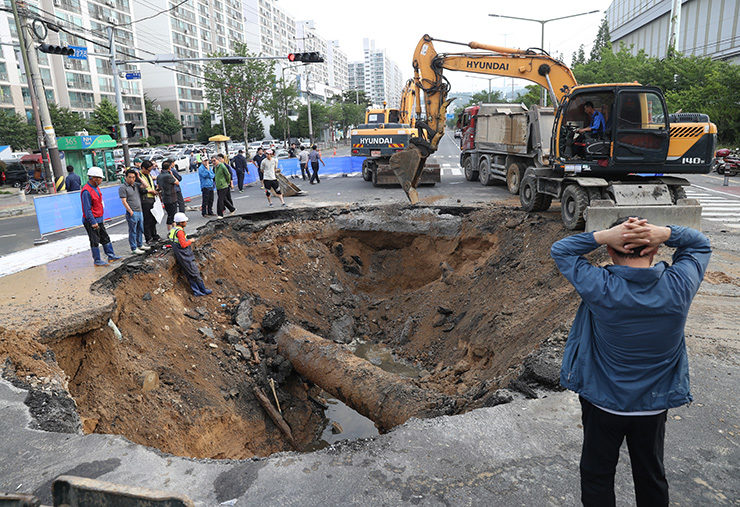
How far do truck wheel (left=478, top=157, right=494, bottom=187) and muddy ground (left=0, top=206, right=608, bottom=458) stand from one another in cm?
620

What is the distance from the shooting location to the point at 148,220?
10.7 meters

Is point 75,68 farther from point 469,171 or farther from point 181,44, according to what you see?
point 469,171

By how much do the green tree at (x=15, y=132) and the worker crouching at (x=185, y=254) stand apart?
1363 inches

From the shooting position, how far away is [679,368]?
2723mm

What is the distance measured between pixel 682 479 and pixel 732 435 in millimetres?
851

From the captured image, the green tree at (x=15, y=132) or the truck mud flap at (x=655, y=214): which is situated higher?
the green tree at (x=15, y=132)

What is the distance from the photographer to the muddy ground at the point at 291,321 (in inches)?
240

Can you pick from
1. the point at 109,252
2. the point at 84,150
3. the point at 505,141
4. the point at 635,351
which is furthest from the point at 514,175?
the point at 84,150

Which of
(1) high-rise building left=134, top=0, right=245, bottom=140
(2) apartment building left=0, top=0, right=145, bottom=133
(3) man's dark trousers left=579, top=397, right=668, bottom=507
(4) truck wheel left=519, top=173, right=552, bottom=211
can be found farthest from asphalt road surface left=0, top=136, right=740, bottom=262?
(1) high-rise building left=134, top=0, right=245, bottom=140

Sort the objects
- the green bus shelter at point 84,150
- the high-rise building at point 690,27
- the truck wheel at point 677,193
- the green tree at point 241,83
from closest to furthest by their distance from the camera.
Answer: the truck wheel at point 677,193 < the green bus shelter at point 84,150 < the high-rise building at point 690,27 < the green tree at point 241,83

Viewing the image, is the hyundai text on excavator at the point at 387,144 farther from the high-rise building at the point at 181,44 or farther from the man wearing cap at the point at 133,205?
the high-rise building at the point at 181,44

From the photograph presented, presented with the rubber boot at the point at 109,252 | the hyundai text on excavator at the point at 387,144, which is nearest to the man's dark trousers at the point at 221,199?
the rubber boot at the point at 109,252

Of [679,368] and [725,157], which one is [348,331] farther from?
[725,157]

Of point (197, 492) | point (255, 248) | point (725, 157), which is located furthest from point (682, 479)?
point (725, 157)
